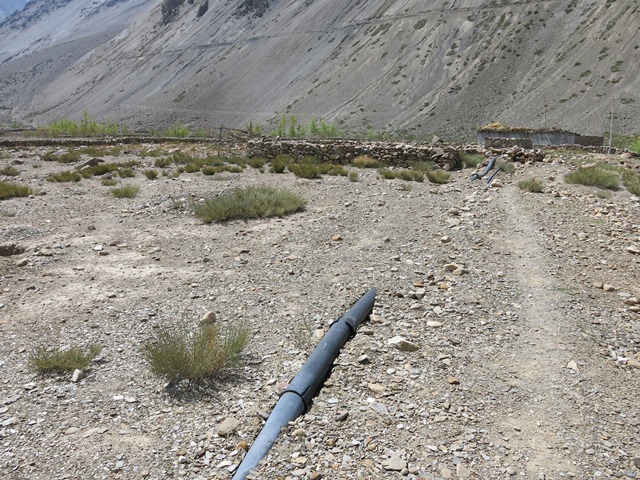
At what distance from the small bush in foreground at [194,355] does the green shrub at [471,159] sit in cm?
1434

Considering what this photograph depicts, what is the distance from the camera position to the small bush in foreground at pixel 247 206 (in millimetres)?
Result: 11766

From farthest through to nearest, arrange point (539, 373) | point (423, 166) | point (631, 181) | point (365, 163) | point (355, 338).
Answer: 1. point (365, 163)
2. point (423, 166)
3. point (631, 181)
4. point (355, 338)
5. point (539, 373)

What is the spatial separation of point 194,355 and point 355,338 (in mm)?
1761

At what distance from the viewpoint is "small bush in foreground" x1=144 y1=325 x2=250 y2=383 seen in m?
5.08

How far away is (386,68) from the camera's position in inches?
2643

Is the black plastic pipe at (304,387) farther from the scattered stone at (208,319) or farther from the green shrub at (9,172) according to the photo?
the green shrub at (9,172)

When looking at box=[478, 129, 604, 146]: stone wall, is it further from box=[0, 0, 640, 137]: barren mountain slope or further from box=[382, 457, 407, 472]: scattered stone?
box=[382, 457, 407, 472]: scattered stone

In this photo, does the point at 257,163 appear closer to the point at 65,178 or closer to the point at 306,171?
the point at 306,171

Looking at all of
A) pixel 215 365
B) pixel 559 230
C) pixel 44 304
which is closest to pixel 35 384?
pixel 215 365

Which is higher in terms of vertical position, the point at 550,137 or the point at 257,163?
the point at 257,163

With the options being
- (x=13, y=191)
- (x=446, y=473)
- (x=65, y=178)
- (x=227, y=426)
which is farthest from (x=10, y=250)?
(x=65, y=178)

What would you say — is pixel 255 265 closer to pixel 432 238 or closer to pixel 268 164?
pixel 432 238

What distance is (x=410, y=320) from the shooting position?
6.16 m

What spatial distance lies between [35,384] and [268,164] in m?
16.7
